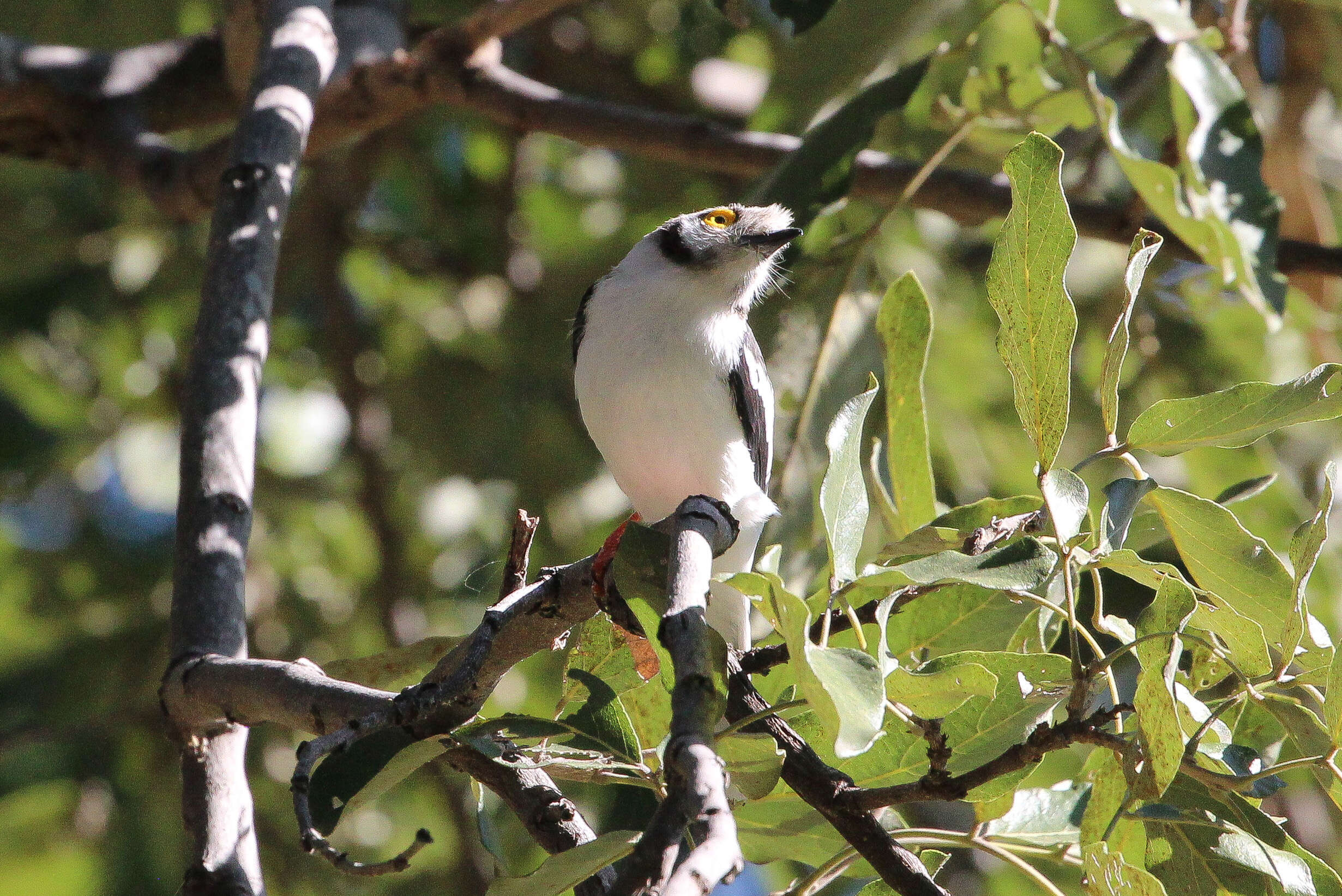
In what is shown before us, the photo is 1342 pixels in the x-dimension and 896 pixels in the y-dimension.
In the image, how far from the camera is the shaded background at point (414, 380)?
14.9 feet

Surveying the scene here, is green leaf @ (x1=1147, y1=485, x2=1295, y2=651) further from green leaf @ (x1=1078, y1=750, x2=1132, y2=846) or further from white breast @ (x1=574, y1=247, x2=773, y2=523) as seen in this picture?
white breast @ (x1=574, y1=247, x2=773, y2=523)

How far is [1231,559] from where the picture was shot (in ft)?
5.63

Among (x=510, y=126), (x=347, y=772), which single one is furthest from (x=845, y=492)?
(x=510, y=126)

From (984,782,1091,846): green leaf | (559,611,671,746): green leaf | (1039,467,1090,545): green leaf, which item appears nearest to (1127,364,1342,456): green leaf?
(1039,467,1090,545): green leaf

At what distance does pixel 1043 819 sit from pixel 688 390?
4.83 ft

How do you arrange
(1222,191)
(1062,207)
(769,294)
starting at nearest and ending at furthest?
(1062,207), (1222,191), (769,294)

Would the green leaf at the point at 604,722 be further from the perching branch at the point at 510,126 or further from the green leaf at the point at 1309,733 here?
the perching branch at the point at 510,126

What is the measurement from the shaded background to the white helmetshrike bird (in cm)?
100

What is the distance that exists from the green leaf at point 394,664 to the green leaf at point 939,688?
889 millimetres

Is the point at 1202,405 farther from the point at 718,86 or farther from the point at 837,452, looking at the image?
the point at 718,86

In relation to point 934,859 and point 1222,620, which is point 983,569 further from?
point 934,859

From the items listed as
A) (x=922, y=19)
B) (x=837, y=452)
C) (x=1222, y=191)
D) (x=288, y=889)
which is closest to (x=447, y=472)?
→ (x=288, y=889)

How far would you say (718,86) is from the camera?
5.26 metres

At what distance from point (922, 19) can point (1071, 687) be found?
2.24 metres
